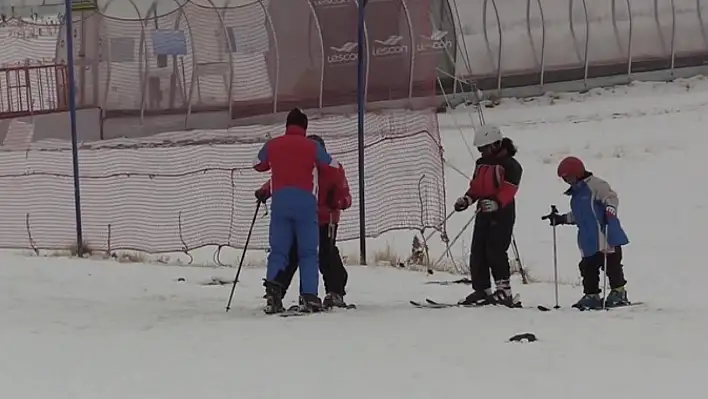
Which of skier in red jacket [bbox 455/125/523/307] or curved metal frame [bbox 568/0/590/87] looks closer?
skier in red jacket [bbox 455/125/523/307]

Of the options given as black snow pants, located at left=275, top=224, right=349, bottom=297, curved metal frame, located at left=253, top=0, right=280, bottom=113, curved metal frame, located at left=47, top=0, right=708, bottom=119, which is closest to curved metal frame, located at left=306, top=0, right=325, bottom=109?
curved metal frame, located at left=47, top=0, right=708, bottom=119

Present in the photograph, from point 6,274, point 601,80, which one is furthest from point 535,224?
point 601,80

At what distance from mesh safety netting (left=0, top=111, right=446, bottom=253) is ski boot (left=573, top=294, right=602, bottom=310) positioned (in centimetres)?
505

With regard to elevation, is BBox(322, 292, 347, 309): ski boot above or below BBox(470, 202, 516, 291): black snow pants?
below

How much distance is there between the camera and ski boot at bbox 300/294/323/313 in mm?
9375

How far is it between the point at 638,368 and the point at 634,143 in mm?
16647

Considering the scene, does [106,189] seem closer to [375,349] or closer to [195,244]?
[195,244]

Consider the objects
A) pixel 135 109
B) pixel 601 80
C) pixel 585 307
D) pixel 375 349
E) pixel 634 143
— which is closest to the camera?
pixel 375 349

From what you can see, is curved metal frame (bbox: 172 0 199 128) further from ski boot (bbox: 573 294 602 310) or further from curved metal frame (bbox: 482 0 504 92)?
ski boot (bbox: 573 294 602 310)

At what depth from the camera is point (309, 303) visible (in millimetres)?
9383

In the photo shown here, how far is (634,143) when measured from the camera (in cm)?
2297

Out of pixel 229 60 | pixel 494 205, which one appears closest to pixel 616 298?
pixel 494 205

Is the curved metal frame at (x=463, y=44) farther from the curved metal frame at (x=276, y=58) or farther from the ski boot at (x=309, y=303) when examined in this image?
the ski boot at (x=309, y=303)

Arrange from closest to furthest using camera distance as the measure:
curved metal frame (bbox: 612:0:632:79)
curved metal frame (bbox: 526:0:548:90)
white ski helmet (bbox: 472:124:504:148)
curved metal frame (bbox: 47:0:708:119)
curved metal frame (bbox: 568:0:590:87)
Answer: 1. white ski helmet (bbox: 472:124:504:148)
2. curved metal frame (bbox: 47:0:708:119)
3. curved metal frame (bbox: 526:0:548:90)
4. curved metal frame (bbox: 568:0:590:87)
5. curved metal frame (bbox: 612:0:632:79)
